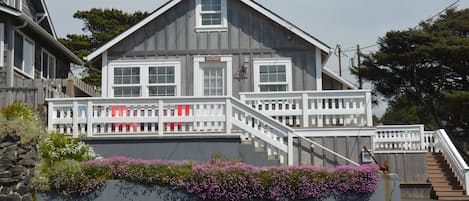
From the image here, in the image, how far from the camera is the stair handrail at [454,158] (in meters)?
14.2

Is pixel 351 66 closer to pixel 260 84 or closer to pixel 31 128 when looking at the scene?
pixel 260 84

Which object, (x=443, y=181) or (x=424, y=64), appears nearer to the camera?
(x=443, y=181)

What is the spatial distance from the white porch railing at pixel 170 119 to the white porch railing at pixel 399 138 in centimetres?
464

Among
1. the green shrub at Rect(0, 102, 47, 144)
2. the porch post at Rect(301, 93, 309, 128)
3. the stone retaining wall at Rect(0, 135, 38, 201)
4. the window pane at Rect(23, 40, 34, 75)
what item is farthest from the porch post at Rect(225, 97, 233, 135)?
the window pane at Rect(23, 40, 34, 75)

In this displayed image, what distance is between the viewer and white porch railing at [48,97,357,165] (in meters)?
11.7

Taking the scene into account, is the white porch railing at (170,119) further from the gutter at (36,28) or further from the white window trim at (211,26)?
the gutter at (36,28)

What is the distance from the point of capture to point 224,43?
53.0 feet

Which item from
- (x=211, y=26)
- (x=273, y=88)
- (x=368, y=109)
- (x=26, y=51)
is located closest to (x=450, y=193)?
(x=368, y=109)

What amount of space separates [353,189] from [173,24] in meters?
8.43

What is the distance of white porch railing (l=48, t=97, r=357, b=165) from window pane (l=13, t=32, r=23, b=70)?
6.15m

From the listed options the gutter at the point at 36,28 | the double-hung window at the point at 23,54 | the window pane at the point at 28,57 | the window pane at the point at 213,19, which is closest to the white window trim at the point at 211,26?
the window pane at the point at 213,19

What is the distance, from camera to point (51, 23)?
22.8 metres

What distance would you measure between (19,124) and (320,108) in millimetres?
6550

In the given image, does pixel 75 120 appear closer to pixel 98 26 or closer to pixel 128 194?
pixel 128 194
